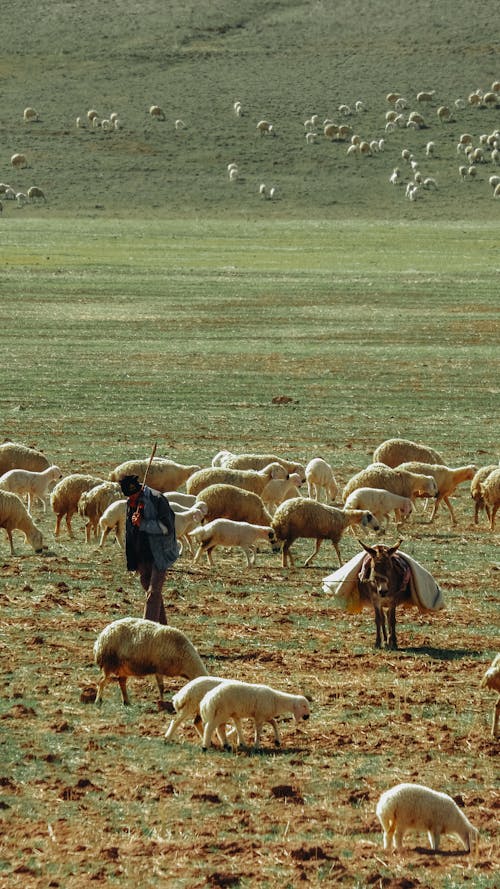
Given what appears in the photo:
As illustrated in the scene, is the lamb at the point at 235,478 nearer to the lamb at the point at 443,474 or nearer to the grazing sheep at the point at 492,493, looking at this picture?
the lamb at the point at 443,474

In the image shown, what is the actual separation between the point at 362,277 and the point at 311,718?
42.2 m

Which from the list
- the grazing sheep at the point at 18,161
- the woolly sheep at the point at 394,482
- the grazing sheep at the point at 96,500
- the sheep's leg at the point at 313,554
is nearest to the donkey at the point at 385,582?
the sheep's leg at the point at 313,554

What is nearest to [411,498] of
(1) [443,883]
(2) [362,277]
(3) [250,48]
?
(1) [443,883]

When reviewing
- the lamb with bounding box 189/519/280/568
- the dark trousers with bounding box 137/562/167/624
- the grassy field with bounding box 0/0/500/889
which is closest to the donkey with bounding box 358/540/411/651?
the grassy field with bounding box 0/0/500/889

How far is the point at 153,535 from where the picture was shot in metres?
13.4

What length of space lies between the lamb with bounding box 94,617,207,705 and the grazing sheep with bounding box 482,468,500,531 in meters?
9.10

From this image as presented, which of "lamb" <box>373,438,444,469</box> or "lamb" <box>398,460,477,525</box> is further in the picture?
"lamb" <box>373,438,444,469</box>

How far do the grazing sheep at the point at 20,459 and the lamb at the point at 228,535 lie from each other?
175 inches

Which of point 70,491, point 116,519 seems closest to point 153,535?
point 116,519

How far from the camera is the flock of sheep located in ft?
35.1

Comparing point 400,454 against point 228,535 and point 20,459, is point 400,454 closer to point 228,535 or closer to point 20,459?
point 20,459

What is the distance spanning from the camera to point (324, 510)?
57.6 ft

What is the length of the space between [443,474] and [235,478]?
3287 millimetres

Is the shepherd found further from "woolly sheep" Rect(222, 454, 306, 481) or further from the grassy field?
"woolly sheep" Rect(222, 454, 306, 481)
